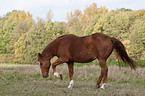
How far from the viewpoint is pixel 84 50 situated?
Answer: 30.5 ft

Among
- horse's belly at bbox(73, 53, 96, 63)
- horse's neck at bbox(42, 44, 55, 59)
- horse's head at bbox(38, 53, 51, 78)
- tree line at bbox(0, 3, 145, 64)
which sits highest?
horse's neck at bbox(42, 44, 55, 59)

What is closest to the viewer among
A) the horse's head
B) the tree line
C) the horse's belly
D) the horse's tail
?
the horse's belly

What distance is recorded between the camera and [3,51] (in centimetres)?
7388

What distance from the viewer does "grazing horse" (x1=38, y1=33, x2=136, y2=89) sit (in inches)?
357

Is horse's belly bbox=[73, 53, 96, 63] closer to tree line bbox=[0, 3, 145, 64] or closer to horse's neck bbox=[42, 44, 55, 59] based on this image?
horse's neck bbox=[42, 44, 55, 59]

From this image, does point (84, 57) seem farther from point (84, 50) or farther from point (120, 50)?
point (120, 50)

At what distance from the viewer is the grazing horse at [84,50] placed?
9070 millimetres

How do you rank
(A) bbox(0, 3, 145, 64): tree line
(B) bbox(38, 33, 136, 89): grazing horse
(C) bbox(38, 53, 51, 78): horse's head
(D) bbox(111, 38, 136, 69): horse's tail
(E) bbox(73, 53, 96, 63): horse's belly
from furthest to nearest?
(A) bbox(0, 3, 145, 64): tree line → (C) bbox(38, 53, 51, 78): horse's head → (D) bbox(111, 38, 136, 69): horse's tail → (E) bbox(73, 53, 96, 63): horse's belly → (B) bbox(38, 33, 136, 89): grazing horse

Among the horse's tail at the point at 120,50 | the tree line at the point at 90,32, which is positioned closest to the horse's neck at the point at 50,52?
the horse's tail at the point at 120,50

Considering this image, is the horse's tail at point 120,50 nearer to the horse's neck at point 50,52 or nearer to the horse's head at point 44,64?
the horse's neck at point 50,52

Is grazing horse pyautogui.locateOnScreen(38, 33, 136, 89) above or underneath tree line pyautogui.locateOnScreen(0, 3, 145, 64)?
above

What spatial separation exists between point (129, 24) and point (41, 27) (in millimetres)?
21773

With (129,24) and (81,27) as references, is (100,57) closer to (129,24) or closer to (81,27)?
(129,24)

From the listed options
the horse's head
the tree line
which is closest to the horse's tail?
the horse's head
